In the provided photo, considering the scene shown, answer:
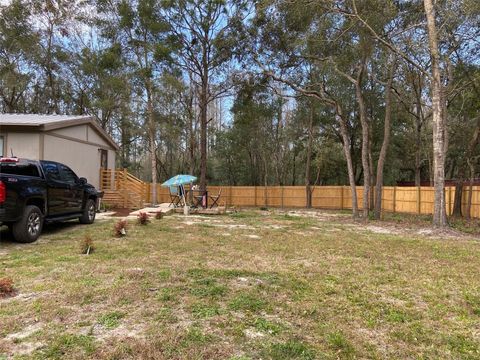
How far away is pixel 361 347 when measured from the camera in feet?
9.69

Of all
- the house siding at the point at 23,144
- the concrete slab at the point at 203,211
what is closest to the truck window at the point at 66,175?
the house siding at the point at 23,144

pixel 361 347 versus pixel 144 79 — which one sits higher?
pixel 144 79

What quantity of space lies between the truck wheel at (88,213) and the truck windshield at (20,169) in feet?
8.08

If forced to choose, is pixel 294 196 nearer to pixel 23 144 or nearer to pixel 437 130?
pixel 437 130

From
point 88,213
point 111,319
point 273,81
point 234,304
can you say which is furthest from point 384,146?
point 111,319

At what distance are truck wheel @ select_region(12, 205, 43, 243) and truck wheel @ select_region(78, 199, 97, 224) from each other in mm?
2589

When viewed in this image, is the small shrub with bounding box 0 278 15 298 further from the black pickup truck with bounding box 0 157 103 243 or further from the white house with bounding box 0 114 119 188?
the white house with bounding box 0 114 119 188

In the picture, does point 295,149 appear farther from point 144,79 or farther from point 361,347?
point 361,347

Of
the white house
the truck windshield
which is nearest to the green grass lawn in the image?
the truck windshield

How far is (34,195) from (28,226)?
1.95 feet

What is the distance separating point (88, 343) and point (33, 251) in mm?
4316

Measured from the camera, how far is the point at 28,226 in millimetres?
7145

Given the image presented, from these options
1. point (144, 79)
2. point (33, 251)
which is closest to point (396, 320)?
point (33, 251)

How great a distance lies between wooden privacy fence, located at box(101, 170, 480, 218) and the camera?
56.5 feet
